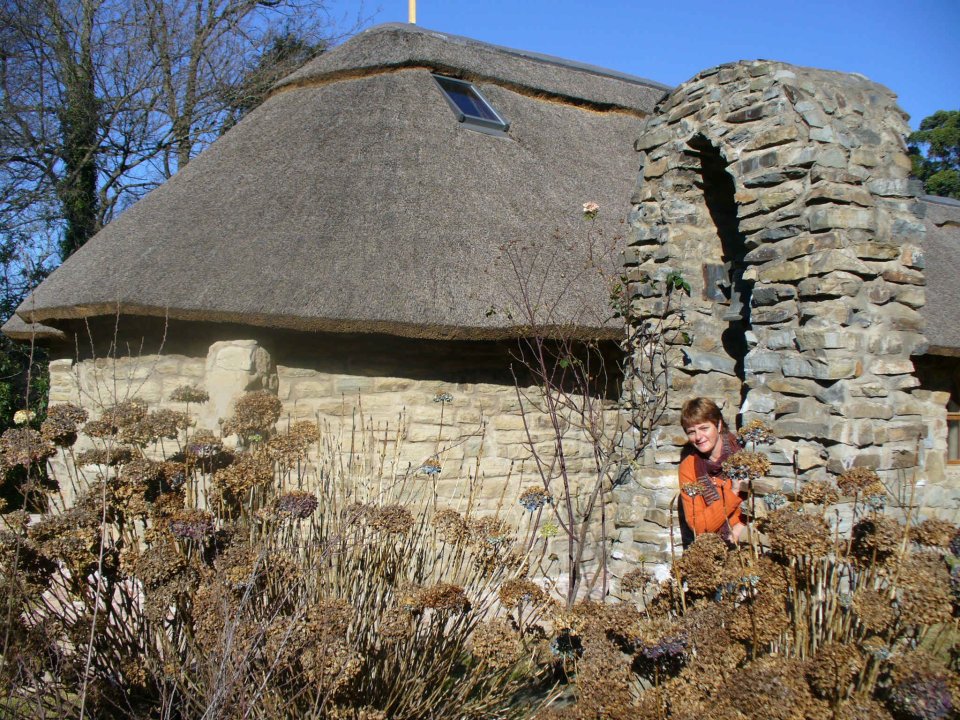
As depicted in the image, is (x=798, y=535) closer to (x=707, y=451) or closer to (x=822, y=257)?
(x=707, y=451)

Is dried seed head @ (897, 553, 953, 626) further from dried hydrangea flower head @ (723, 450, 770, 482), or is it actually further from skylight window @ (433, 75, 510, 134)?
skylight window @ (433, 75, 510, 134)

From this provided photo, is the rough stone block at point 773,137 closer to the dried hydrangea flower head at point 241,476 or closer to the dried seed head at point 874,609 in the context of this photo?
the dried seed head at point 874,609

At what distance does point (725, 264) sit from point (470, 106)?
3.10 meters

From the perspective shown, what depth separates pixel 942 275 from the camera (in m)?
6.97

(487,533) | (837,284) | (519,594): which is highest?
(837,284)

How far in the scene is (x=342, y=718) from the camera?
2090 mm

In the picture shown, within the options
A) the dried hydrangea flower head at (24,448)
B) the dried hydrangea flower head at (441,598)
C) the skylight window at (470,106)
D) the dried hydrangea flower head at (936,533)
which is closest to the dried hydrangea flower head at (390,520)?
the dried hydrangea flower head at (441,598)

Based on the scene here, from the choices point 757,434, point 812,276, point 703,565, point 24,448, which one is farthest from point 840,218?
point 24,448

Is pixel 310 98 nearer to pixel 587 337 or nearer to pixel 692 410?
pixel 587 337

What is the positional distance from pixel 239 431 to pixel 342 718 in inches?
59.8

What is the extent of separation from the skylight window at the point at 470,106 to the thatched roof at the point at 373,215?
12 centimetres

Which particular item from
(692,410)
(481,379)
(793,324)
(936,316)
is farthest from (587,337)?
(936,316)

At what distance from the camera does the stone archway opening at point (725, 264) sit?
4.93 metres

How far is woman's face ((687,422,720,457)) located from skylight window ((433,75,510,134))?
4178 mm
